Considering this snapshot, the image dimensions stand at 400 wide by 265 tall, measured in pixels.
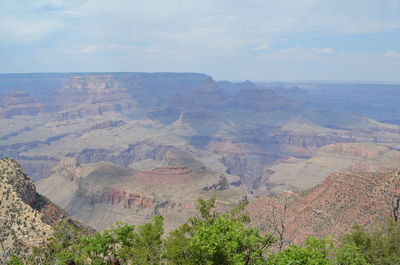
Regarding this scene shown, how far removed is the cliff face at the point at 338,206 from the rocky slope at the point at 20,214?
3279 cm

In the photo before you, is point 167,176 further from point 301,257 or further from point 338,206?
point 301,257

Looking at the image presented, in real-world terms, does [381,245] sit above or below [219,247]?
below

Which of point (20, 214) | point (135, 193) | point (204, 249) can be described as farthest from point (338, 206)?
point (135, 193)

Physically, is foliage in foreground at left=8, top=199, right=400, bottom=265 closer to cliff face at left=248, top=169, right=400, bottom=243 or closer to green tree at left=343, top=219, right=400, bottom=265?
green tree at left=343, top=219, right=400, bottom=265

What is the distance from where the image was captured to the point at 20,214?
161ft

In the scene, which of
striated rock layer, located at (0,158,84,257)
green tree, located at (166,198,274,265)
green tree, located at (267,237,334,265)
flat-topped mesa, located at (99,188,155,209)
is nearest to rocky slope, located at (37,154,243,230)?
flat-topped mesa, located at (99,188,155,209)

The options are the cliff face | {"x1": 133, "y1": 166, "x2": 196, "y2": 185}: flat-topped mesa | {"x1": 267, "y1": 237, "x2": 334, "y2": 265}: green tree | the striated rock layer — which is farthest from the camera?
{"x1": 133, "y1": 166, "x2": 196, "y2": 185}: flat-topped mesa

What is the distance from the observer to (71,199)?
152750 mm

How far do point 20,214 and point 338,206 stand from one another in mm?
50377

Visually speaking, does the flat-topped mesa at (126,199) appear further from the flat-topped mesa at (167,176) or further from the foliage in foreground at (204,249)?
the foliage in foreground at (204,249)

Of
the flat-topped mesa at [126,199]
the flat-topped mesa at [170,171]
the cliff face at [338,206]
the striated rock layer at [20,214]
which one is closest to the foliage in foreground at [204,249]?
the striated rock layer at [20,214]

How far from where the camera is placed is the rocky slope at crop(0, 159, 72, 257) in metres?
43.8

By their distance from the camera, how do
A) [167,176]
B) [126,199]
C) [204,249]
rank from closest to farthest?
[204,249]
[126,199]
[167,176]

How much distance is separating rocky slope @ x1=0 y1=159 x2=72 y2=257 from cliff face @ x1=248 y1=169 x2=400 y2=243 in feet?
108
